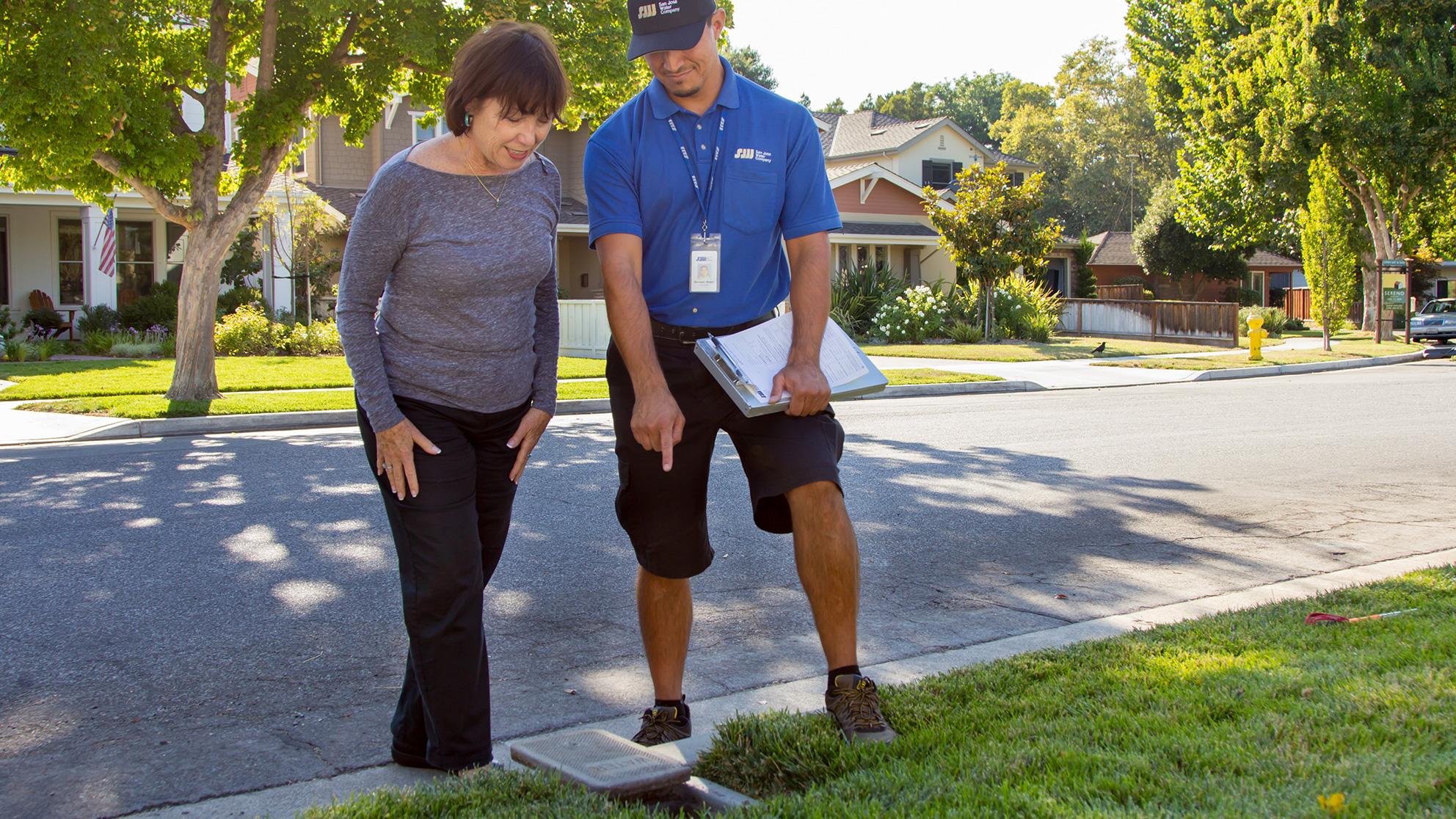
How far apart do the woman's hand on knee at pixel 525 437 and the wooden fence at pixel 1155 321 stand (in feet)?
101

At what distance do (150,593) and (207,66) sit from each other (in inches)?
382

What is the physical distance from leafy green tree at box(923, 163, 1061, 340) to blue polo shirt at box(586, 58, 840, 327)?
2641cm

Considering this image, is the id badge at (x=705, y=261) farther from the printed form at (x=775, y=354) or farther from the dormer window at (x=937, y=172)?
the dormer window at (x=937, y=172)

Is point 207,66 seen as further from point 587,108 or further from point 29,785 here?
point 29,785

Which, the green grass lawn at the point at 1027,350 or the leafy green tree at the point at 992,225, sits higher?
the leafy green tree at the point at 992,225

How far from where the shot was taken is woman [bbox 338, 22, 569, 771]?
3184mm

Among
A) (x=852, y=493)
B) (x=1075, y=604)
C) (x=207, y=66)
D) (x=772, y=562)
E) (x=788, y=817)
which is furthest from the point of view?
(x=207, y=66)

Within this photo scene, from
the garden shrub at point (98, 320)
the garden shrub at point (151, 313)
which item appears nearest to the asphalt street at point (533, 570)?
the garden shrub at point (98, 320)

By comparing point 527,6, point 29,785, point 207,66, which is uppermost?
point 527,6

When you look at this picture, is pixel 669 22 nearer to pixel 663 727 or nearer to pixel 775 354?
pixel 775 354

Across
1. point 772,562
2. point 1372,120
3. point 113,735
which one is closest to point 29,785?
point 113,735

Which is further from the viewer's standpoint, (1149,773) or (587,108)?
(587,108)

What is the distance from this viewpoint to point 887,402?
16.2 meters

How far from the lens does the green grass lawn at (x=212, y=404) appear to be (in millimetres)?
13062
